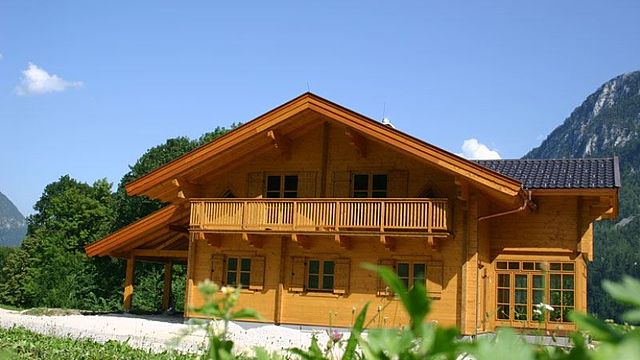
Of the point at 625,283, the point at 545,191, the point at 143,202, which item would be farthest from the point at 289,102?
the point at 143,202

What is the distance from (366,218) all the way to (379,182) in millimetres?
1787

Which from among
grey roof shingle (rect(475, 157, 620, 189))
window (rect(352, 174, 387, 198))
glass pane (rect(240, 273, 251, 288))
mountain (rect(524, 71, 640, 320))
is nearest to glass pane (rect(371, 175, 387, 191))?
window (rect(352, 174, 387, 198))

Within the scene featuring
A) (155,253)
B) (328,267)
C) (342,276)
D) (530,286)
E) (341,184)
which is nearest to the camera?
(530,286)

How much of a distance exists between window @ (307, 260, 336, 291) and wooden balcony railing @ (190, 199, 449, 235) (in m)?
1.43

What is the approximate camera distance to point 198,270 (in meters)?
21.4

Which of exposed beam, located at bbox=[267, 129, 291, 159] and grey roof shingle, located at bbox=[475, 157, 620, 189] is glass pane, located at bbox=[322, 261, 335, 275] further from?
grey roof shingle, located at bbox=[475, 157, 620, 189]

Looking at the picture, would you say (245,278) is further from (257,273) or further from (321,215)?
(321,215)

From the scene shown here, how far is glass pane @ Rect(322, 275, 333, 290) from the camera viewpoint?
786 inches

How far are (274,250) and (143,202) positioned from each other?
2189 centimetres

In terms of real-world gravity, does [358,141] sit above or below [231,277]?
above

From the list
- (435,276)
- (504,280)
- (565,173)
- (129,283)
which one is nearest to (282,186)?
(435,276)

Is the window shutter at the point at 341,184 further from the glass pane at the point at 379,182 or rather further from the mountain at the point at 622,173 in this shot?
the mountain at the point at 622,173

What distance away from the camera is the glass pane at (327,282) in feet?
65.5

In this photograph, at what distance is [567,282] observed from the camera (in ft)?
63.6
